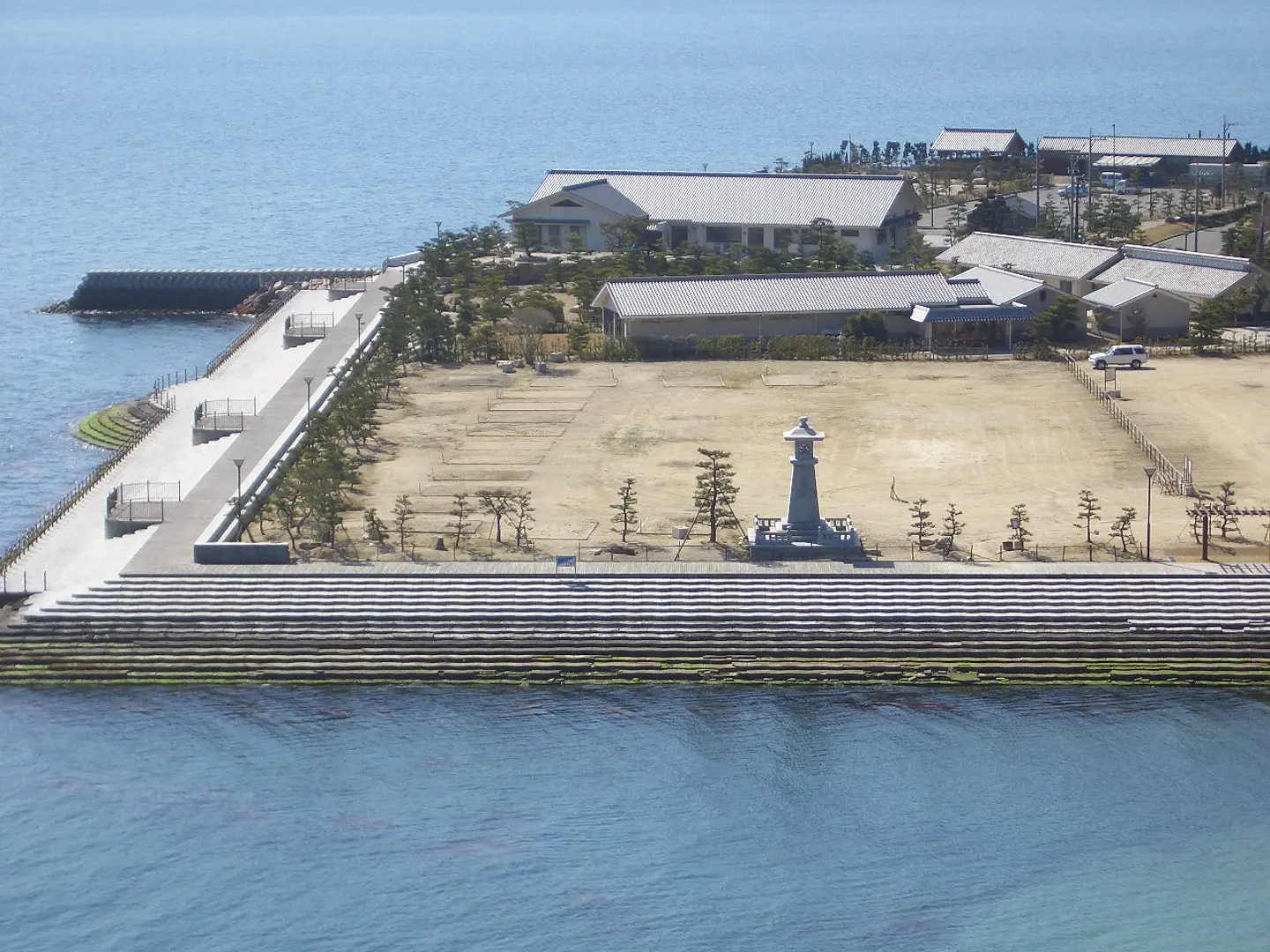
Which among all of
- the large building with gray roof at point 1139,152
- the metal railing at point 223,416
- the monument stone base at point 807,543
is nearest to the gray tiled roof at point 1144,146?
the large building with gray roof at point 1139,152

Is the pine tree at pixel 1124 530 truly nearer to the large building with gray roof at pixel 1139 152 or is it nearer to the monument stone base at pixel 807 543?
the monument stone base at pixel 807 543

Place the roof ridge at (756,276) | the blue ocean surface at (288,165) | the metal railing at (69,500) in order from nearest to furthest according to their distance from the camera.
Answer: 1. the metal railing at (69,500)
2. the roof ridge at (756,276)
3. the blue ocean surface at (288,165)

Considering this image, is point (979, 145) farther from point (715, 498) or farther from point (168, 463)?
point (715, 498)

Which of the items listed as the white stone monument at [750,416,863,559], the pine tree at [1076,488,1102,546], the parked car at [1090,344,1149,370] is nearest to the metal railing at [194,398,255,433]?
the white stone monument at [750,416,863,559]

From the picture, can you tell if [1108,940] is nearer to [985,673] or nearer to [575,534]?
[985,673]

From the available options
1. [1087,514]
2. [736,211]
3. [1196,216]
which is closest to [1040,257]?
[736,211]

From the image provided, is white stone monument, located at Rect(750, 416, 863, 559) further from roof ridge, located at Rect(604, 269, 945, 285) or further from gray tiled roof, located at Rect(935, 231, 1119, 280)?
gray tiled roof, located at Rect(935, 231, 1119, 280)

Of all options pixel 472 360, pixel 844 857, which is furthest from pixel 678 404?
pixel 844 857
